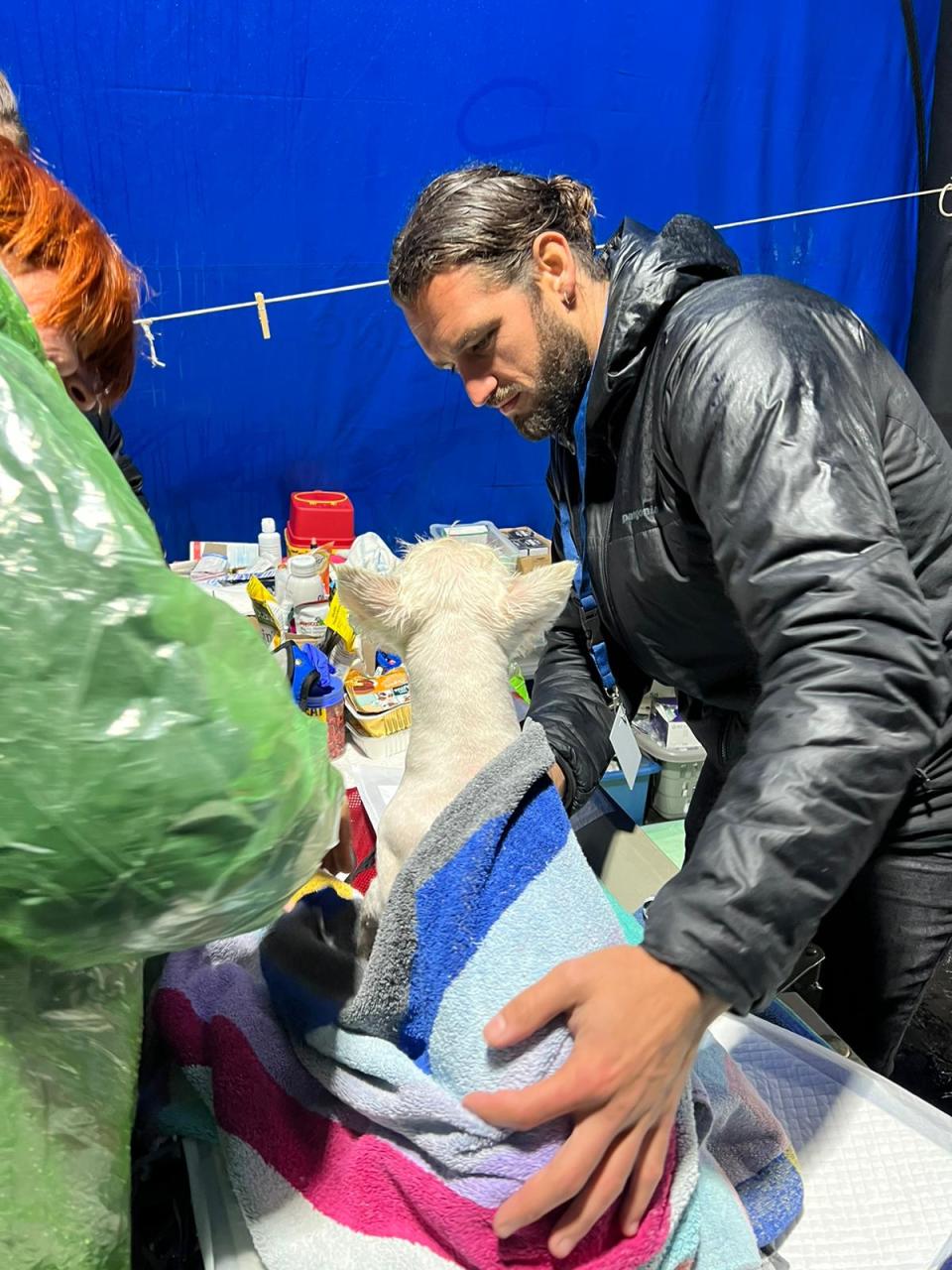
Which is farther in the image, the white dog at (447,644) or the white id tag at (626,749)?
the white id tag at (626,749)

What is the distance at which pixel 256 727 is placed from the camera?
50 centimetres

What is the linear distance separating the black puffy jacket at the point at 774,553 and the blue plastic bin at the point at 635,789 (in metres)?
1.25

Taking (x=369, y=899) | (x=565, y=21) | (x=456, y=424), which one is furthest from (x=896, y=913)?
(x=565, y=21)

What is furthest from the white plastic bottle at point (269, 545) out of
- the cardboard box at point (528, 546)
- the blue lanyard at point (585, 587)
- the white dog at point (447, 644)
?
the white dog at point (447, 644)

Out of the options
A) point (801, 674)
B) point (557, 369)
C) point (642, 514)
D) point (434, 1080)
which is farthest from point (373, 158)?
point (434, 1080)

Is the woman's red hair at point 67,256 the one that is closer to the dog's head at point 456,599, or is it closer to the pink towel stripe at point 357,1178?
the dog's head at point 456,599

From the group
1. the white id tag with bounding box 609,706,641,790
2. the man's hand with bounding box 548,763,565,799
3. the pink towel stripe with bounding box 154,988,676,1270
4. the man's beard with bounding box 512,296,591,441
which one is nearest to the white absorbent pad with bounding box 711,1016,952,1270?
the pink towel stripe with bounding box 154,988,676,1270

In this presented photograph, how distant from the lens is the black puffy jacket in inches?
32.6

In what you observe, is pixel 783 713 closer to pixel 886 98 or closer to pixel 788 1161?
pixel 788 1161

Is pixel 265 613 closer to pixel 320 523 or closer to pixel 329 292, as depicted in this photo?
pixel 320 523

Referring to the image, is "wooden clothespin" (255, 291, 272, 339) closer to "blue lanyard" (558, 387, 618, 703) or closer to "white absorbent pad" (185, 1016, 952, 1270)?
"blue lanyard" (558, 387, 618, 703)

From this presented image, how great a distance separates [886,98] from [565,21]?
1520 millimetres

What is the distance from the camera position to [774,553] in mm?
920

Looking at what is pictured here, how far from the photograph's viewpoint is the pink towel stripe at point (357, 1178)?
2.40 feet
